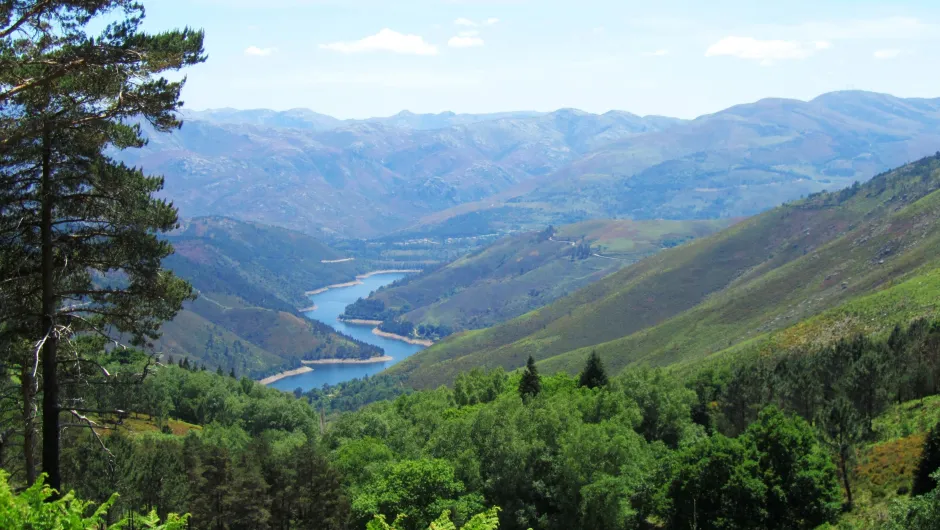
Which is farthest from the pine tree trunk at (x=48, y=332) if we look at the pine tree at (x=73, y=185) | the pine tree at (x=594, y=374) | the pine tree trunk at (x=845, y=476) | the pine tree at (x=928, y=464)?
the pine tree at (x=594, y=374)

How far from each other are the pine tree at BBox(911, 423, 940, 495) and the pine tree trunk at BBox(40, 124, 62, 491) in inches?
1592

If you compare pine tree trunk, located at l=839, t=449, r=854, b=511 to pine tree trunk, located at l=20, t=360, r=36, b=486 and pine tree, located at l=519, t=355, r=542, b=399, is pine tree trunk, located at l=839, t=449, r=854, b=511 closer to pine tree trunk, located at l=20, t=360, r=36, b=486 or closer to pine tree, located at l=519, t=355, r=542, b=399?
pine tree, located at l=519, t=355, r=542, b=399

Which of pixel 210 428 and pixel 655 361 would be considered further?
pixel 655 361

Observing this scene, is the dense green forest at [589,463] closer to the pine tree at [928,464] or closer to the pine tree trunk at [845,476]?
the pine tree at [928,464]

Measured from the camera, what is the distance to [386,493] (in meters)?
40.7

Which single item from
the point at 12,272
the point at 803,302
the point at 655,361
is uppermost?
the point at 12,272

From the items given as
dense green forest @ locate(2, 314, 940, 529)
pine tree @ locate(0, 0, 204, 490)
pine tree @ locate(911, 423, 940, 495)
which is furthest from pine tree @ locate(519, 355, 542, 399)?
pine tree @ locate(0, 0, 204, 490)

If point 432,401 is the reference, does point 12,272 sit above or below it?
above

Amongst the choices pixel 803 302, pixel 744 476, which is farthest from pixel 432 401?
pixel 803 302

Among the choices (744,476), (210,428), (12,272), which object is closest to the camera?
(12,272)

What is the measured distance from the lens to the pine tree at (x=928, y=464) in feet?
124

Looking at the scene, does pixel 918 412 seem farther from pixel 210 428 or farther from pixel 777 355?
pixel 210 428

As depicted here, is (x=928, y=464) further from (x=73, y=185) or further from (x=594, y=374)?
(x=73, y=185)

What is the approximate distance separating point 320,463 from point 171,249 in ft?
103
